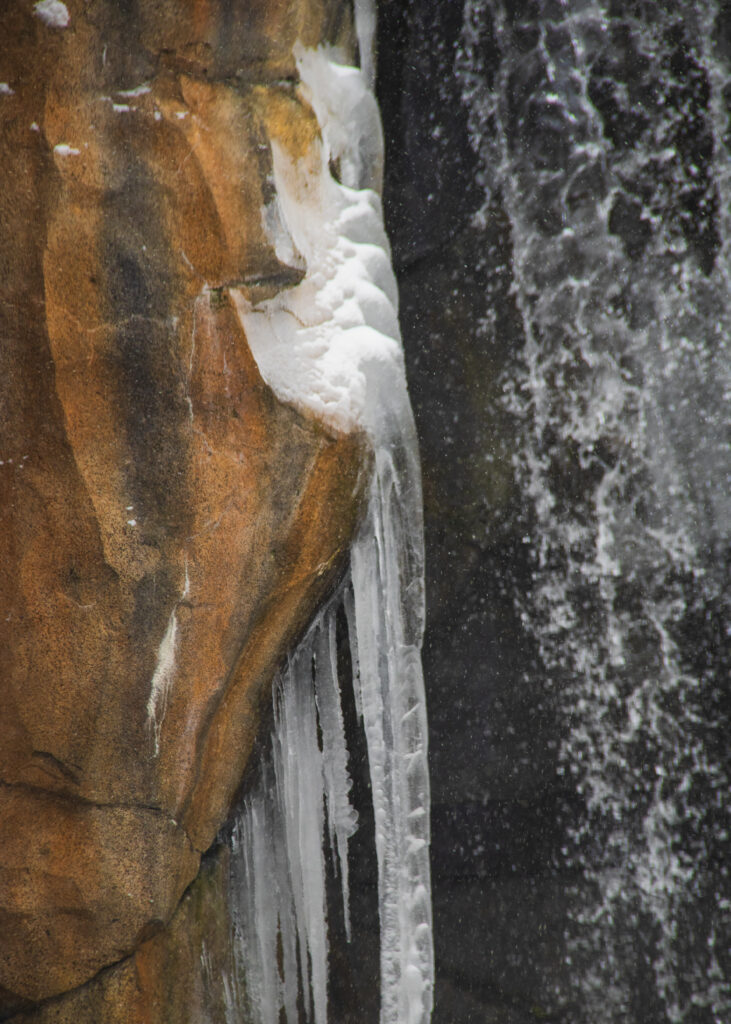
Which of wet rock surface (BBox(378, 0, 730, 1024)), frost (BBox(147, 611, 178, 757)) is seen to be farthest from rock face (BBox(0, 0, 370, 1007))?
wet rock surface (BBox(378, 0, 730, 1024))

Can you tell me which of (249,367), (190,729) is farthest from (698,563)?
(190,729)

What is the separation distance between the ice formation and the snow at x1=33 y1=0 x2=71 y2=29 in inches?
17.1

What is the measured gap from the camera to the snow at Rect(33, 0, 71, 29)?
4.68ft

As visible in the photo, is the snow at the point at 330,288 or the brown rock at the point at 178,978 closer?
the snow at the point at 330,288

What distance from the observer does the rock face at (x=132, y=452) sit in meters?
1.47

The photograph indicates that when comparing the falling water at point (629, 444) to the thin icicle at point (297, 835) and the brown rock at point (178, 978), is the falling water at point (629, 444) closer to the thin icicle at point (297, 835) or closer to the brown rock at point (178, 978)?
the thin icicle at point (297, 835)

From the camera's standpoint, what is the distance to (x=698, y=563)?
59.9 inches

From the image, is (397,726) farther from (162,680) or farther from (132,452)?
(132,452)

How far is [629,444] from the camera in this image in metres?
1.59

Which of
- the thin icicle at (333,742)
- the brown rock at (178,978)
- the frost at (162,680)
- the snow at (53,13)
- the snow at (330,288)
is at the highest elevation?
the snow at (53,13)

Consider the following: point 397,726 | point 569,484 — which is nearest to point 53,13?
point 569,484

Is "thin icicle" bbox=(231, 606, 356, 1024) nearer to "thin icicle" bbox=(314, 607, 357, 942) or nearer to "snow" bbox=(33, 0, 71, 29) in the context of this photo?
"thin icicle" bbox=(314, 607, 357, 942)

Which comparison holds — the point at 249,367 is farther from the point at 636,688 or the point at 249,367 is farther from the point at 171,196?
the point at 636,688

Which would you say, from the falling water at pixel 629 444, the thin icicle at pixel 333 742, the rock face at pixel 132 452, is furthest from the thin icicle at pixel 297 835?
the falling water at pixel 629 444
